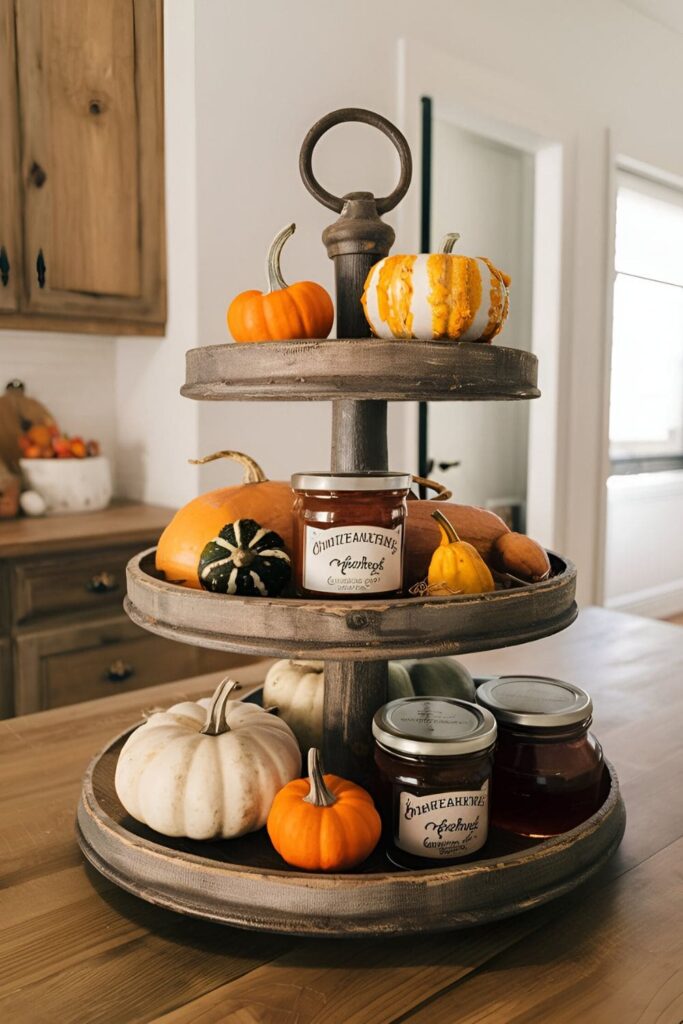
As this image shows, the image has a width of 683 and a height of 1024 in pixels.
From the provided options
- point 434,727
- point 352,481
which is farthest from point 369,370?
point 434,727

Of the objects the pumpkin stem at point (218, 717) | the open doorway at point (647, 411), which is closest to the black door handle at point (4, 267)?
the pumpkin stem at point (218, 717)

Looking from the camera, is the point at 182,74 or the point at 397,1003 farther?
the point at 182,74

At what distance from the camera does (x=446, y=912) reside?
661mm

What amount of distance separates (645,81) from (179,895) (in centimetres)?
427

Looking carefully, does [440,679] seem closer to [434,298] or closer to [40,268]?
[434,298]

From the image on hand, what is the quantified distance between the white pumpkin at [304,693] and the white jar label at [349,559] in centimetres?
21

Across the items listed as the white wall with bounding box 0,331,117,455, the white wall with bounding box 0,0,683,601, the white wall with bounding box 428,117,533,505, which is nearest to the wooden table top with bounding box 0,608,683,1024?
the white wall with bounding box 0,0,683,601

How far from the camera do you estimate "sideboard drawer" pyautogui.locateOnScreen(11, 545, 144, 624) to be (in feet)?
7.04

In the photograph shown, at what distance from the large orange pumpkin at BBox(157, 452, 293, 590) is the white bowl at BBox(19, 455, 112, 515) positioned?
5.95 ft

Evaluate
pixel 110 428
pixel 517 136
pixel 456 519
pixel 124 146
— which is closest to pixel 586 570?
pixel 517 136

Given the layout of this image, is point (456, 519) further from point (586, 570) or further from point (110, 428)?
point (586, 570)

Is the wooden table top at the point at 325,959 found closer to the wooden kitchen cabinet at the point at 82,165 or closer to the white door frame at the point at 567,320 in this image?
the wooden kitchen cabinet at the point at 82,165

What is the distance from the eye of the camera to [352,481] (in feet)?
2.31

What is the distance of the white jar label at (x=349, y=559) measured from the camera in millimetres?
711
